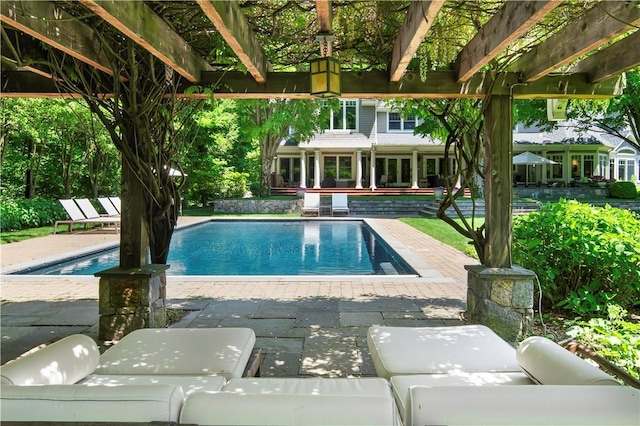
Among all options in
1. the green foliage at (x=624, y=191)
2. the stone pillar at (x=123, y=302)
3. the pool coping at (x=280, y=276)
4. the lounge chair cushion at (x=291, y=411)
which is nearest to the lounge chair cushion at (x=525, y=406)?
the lounge chair cushion at (x=291, y=411)

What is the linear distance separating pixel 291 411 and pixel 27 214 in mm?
14986

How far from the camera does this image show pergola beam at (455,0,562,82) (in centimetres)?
283

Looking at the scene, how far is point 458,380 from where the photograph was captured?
7.53ft

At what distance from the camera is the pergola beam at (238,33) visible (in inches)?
111

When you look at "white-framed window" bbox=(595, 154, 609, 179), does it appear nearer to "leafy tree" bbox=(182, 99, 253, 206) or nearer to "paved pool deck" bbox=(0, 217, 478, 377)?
"leafy tree" bbox=(182, 99, 253, 206)

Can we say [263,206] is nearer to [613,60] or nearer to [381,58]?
[381,58]

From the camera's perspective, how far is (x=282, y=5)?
3.96 metres

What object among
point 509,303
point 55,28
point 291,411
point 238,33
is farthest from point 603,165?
point 291,411

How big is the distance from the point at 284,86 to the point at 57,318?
342 centimetres

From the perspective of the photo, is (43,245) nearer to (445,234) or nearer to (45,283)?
(45,283)

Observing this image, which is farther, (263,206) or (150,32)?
(263,206)

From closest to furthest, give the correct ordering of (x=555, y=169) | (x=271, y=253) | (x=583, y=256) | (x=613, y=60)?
(x=613, y=60), (x=583, y=256), (x=271, y=253), (x=555, y=169)

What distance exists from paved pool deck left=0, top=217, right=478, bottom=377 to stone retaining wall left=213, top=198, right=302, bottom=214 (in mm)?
11595

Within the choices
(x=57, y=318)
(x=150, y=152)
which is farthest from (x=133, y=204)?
(x=57, y=318)
